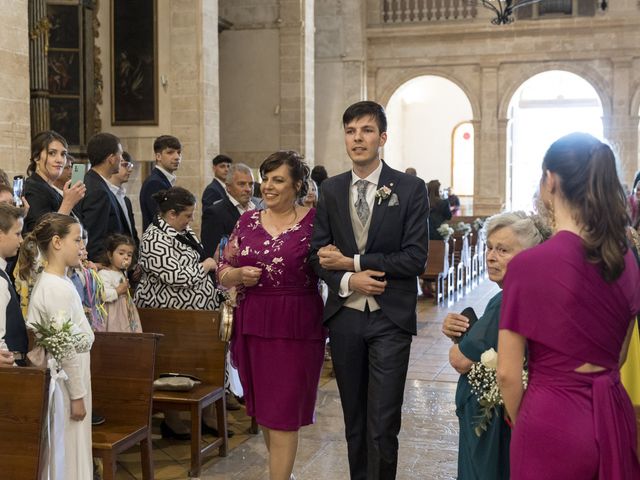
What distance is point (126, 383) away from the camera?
14.9 feet

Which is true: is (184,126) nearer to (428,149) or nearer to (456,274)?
(456,274)

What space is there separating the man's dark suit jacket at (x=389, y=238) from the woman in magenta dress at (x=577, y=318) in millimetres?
1466

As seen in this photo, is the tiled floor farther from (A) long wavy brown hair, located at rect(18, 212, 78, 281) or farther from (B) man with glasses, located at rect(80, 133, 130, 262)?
(A) long wavy brown hair, located at rect(18, 212, 78, 281)

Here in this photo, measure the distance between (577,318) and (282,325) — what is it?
1.96 m

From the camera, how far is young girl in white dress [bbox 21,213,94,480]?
3926 mm

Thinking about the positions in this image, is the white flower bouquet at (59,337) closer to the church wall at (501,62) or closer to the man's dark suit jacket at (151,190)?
the man's dark suit jacket at (151,190)

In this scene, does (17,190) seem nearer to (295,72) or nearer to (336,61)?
(295,72)

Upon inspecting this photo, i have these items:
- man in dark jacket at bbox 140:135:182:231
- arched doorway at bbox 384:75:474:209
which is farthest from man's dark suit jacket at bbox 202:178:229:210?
arched doorway at bbox 384:75:474:209

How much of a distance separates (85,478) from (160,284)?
180 centimetres

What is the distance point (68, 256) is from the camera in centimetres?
405

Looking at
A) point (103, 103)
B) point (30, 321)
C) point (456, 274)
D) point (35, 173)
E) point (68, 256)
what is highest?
point (103, 103)

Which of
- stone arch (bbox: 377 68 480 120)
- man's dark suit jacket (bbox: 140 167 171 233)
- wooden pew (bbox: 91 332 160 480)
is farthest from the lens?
stone arch (bbox: 377 68 480 120)

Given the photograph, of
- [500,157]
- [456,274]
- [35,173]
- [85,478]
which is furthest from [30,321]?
[500,157]

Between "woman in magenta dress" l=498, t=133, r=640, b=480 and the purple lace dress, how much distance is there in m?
1.80
